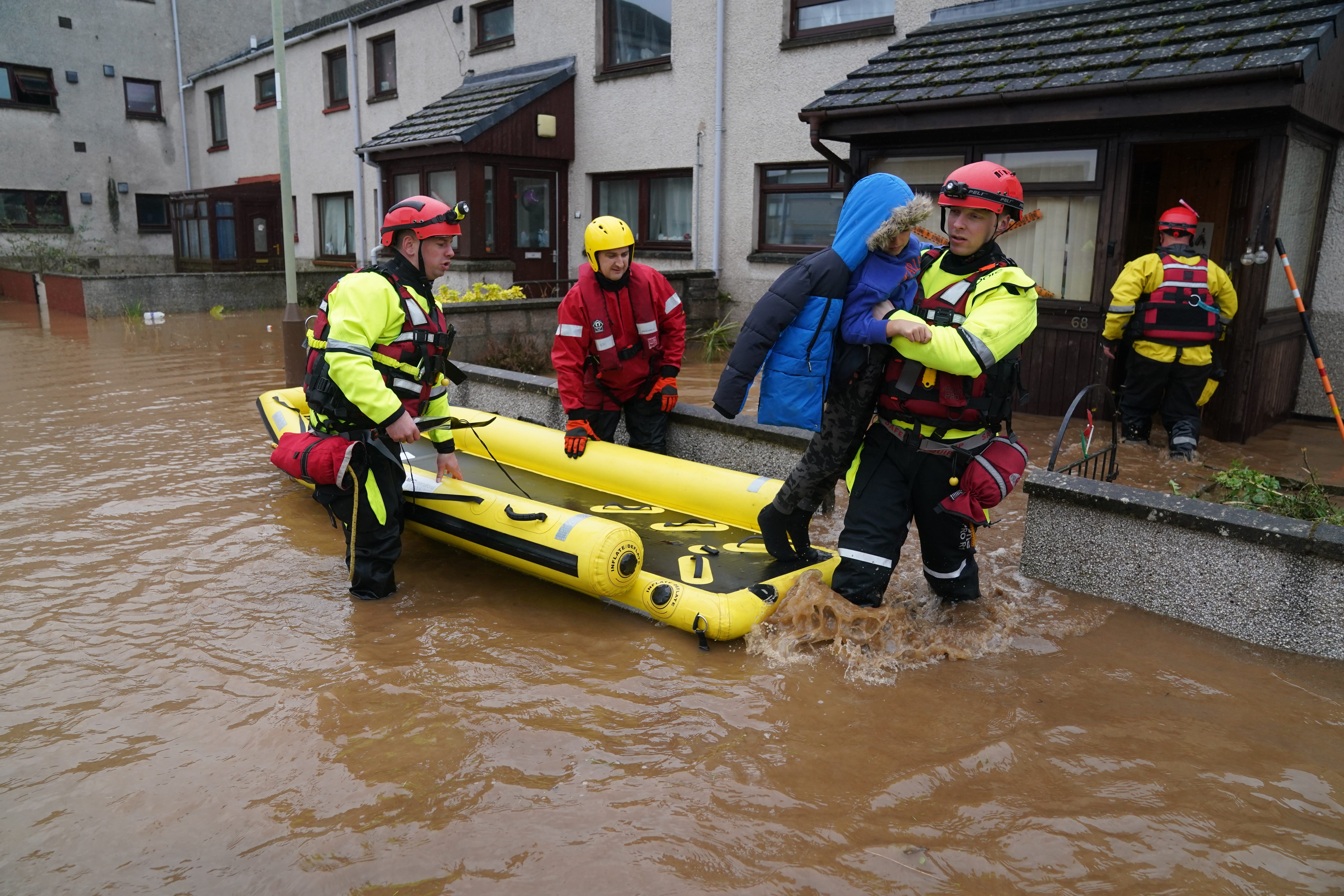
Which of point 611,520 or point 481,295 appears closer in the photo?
point 611,520

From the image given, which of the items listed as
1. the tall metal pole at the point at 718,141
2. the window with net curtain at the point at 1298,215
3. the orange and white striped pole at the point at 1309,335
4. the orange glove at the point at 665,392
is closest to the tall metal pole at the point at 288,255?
the orange glove at the point at 665,392

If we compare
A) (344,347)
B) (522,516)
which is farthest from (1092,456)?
(344,347)

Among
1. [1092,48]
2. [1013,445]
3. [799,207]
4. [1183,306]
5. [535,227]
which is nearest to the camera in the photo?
[1013,445]

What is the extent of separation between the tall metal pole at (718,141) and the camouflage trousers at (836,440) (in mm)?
9097

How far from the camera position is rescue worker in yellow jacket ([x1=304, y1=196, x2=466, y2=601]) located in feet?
13.7

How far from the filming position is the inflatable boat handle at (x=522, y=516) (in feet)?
14.6

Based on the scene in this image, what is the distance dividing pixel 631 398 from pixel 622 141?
9.18 m

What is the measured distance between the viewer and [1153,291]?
22.2ft

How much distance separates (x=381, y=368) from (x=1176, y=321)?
554 centimetres

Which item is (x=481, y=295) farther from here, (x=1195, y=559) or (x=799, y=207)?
(x=1195, y=559)

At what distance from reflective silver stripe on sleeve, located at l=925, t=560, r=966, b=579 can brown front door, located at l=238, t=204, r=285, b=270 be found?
22.1 m

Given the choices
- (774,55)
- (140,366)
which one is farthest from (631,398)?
(140,366)

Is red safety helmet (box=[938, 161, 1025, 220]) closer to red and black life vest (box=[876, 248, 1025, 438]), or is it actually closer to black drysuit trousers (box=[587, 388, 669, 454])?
red and black life vest (box=[876, 248, 1025, 438])

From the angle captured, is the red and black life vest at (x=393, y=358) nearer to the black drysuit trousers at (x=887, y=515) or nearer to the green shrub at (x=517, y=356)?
the black drysuit trousers at (x=887, y=515)
